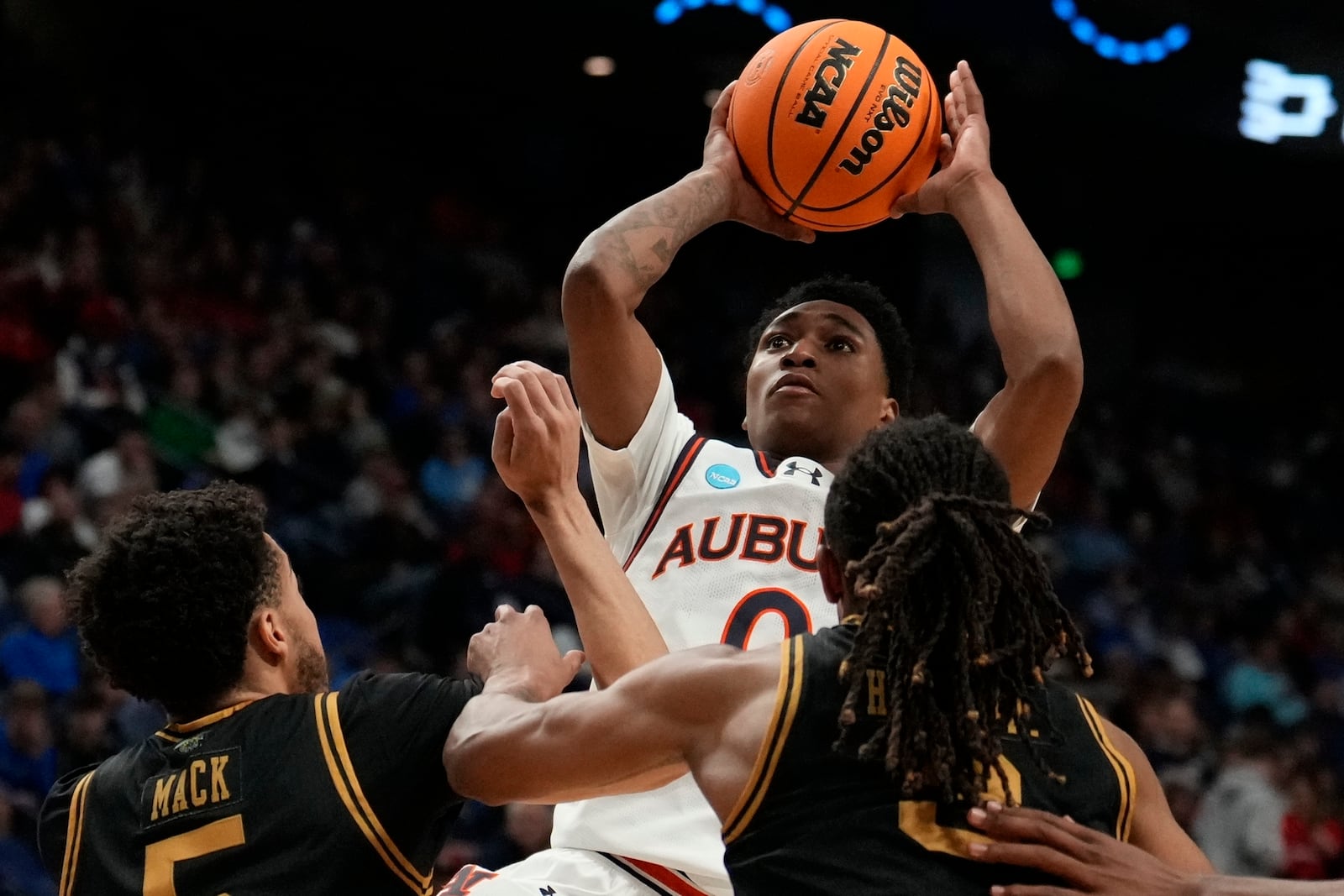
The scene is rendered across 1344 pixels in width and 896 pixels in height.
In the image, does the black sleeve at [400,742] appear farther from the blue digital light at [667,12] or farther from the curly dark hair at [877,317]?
the blue digital light at [667,12]

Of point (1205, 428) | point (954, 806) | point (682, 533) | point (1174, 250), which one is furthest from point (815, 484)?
point (1174, 250)

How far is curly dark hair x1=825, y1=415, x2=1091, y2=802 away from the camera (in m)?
2.13

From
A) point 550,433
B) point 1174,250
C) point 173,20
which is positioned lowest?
point 1174,250

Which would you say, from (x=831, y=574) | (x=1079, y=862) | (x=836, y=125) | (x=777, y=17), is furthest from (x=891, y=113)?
(x=777, y=17)

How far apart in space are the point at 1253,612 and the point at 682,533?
26.8 ft

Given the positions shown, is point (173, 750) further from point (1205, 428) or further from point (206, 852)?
point (1205, 428)

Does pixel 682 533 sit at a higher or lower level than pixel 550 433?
lower

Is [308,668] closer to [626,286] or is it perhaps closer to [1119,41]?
[626,286]

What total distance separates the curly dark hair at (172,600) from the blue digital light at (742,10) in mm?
7964

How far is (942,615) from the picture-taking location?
85.1 inches

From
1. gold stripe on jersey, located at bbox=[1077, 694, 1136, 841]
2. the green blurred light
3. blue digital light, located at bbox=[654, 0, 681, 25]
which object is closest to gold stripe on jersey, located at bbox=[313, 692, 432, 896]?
gold stripe on jersey, located at bbox=[1077, 694, 1136, 841]

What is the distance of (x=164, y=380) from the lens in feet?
26.0

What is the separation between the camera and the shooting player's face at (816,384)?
355 cm

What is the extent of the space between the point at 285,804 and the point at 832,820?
2.84 feet
